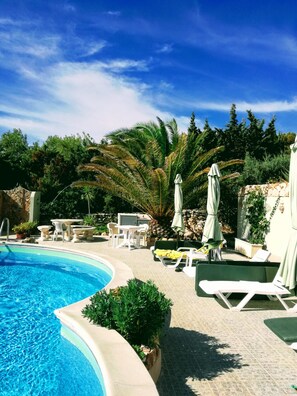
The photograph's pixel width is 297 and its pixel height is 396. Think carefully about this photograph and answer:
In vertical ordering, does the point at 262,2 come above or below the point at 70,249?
above

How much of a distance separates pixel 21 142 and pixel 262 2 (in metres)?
40.7

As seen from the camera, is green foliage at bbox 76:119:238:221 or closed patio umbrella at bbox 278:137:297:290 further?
green foliage at bbox 76:119:238:221

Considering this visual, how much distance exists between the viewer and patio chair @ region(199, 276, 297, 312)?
6.88m

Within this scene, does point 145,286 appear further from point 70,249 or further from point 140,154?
point 140,154

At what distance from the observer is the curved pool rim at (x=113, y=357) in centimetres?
332

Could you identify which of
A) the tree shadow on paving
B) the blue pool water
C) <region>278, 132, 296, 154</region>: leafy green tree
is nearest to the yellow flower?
the blue pool water

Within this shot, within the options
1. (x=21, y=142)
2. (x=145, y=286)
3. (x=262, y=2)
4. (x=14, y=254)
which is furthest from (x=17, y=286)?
(x=21, y=142)

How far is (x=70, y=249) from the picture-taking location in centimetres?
1357

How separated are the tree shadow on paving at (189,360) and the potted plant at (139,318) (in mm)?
221

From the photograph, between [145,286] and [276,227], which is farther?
[276,227]

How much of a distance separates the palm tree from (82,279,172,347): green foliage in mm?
9722

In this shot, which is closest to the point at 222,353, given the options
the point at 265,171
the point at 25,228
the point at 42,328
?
the point at 42,328

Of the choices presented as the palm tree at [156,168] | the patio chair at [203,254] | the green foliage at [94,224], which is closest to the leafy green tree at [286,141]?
the palm tree at [156,168]

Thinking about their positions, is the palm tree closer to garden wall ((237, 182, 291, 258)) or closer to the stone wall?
garden wall ((237, 182, 291, 258))
